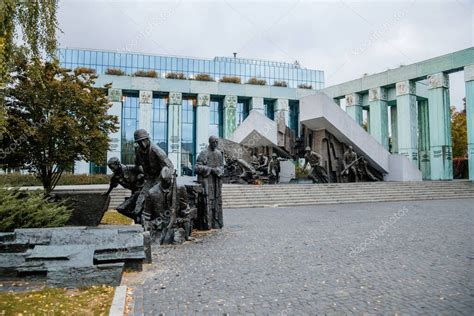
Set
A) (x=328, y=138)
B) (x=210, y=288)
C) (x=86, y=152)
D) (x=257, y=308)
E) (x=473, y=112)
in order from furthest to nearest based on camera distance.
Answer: (x=473, y=112) < (x=328, y=138) < (x=86, y=152) < (x=210, y=288) < (x=257, y=308)

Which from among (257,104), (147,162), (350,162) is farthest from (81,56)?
(147,162)

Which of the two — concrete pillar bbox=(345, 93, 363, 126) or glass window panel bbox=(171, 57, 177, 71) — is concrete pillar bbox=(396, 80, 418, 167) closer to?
concrete pillar bbox=(345, 93, 363, 126)

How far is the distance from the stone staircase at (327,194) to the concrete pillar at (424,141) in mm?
12560

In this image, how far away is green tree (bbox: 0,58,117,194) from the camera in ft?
41.0

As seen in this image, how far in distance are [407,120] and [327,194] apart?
18.1 m

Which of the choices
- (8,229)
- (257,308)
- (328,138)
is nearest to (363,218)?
(257,308)

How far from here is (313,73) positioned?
5109 cm

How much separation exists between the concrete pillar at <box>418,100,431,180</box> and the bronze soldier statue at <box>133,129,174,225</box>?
3248cm

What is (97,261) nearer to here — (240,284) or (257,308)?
(240,284)

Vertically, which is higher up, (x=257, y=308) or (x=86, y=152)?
(x=86, y=152)

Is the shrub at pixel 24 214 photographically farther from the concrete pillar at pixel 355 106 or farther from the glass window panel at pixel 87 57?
the glass window panel at pixel 87 57

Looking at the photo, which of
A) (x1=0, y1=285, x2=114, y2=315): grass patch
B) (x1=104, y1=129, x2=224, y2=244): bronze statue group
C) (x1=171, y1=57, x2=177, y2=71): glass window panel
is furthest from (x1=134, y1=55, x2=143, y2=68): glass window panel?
(x1=0, y1=285, x2=114, y2=315): grass patch

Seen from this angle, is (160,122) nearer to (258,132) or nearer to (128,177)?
(258,132)

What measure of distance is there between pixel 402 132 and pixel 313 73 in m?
20.0
